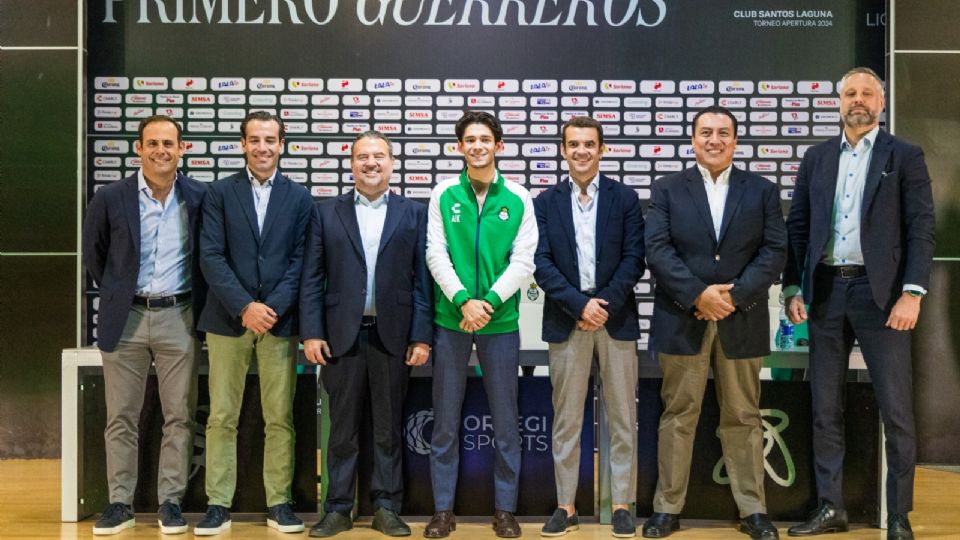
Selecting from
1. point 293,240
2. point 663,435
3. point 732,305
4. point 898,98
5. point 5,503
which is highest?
point 898,98

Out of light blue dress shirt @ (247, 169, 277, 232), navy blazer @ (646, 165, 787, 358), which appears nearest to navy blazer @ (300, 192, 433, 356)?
light blue dress shirt @ (247, 169, 277, 232)

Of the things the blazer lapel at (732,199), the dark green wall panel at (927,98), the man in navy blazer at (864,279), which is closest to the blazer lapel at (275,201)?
the blazer lapel at (732,199)

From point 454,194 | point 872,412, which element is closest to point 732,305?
point 872,412

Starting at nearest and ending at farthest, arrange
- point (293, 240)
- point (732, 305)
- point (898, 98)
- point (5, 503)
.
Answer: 1. point (732, 305)
2. point (293, 240)
3. point (5, 503)
4. point (898, 98)

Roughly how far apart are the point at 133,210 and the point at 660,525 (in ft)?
8.40

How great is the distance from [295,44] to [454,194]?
8.23 ft

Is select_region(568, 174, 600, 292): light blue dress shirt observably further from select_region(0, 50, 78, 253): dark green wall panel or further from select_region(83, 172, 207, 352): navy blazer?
select_region(0, 50, 78, 253): dark green wall panel

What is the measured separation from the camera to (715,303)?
3820 millimetres

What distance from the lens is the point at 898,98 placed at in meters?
5.95

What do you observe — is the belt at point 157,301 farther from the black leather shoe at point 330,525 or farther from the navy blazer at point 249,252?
the black leather shoe at point 330,525

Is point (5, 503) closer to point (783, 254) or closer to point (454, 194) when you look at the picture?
point (454, 194)

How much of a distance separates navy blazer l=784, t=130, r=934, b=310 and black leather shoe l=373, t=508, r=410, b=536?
6.26 ft

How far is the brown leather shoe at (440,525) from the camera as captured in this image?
396 centimetres

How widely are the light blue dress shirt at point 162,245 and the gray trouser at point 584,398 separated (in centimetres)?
161
